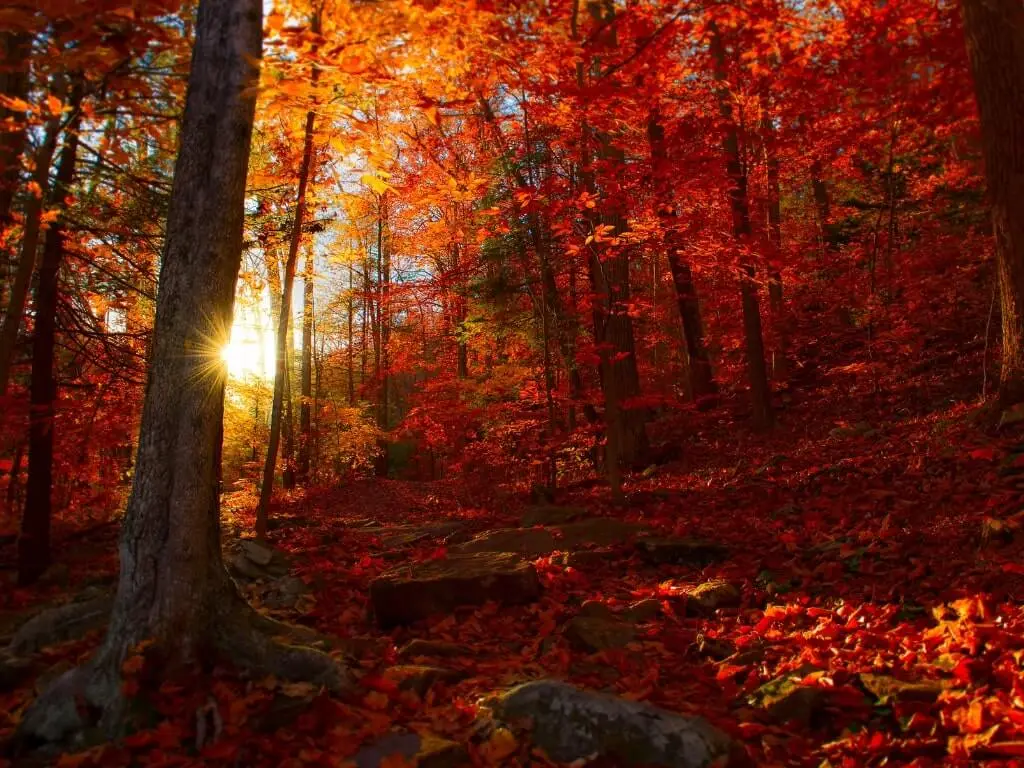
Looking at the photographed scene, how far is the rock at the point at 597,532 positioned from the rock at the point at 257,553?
3.46 m

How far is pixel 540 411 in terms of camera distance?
17.2 metres

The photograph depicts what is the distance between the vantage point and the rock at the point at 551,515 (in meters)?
9.55

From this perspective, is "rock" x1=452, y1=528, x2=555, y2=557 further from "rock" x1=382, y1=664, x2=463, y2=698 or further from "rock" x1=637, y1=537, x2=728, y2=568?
"rock" x1=382, y1=664, x2=463, y2=698

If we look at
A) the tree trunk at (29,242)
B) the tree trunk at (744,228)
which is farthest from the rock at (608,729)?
the tree trunk at (744,228)

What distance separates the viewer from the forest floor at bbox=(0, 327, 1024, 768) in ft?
10.9

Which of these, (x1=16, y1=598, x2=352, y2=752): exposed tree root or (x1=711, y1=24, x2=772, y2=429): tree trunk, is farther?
(x1=711, y1=24, x2=772, y2=429): tree trunk

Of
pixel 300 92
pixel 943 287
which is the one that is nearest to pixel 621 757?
pixel 300 92

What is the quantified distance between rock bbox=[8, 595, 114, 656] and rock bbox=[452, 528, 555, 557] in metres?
3.84

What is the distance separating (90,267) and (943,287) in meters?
15.5

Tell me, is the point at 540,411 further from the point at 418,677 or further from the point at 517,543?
the point at 418,677

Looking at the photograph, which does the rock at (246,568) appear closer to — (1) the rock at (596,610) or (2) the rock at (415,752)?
(1) the rock at (596,610)

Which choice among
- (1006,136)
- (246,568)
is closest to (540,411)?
(246,568)

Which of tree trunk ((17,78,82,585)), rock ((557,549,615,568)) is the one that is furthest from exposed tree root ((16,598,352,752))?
tree trunk ((17,78,82,585))

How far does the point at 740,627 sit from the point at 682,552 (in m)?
1.98
